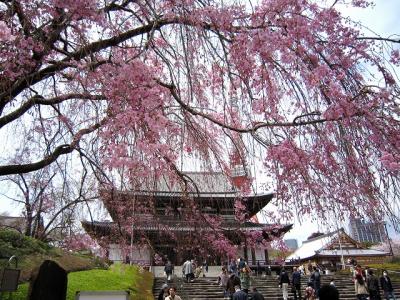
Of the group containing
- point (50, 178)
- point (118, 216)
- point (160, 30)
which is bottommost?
point (118, 216)

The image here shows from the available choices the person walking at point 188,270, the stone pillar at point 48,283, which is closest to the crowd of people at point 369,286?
the person walking at point 188,270

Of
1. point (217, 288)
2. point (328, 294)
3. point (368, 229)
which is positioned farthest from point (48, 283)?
point (217, 288)

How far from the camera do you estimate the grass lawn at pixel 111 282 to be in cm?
961

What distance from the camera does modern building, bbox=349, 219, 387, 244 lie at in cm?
308

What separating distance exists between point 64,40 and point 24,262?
709 centimetres

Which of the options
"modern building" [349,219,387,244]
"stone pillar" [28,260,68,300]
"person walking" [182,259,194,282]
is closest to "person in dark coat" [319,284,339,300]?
"modern building" [349,219,387,244]

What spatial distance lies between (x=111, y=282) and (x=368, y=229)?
10445mm

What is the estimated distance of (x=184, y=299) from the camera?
13633 millimetres

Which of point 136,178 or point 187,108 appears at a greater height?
point 187,108

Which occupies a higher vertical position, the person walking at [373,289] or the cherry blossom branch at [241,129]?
the cherry blossom branch at [241,129]

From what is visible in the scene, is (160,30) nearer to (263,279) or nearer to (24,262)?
(24,262)

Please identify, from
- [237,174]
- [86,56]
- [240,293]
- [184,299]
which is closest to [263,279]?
[184,299]

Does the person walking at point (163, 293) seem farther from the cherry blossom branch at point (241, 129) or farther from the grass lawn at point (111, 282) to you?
the cherry blossom branch at point (241, 129)

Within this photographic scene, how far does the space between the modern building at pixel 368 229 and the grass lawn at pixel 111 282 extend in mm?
6849
